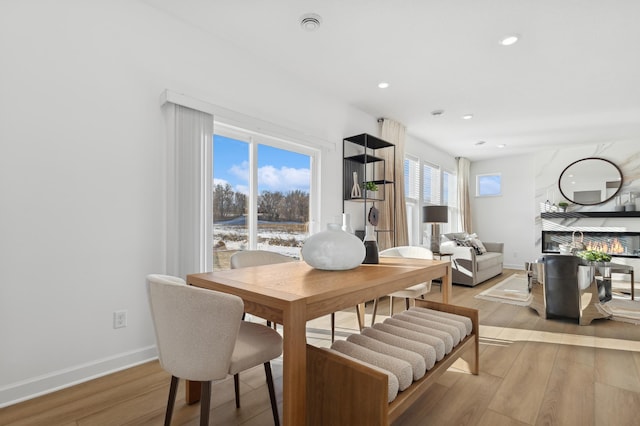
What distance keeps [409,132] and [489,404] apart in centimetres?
445

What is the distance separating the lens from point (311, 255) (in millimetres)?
1748

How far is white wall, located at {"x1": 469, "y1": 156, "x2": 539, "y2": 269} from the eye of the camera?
23.6 ft

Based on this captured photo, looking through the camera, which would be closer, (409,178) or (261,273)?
(261,273)

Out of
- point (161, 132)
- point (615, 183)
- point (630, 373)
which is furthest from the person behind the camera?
point (615, 183)

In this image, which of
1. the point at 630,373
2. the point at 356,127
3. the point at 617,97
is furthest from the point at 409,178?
the point at 630,373

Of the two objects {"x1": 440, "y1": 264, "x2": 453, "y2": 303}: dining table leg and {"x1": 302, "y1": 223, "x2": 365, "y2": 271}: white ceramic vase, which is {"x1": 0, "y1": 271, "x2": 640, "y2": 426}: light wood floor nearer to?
{"x1": 440, "y1": 264, "x2": 453, "y2": 303}: dining table leg

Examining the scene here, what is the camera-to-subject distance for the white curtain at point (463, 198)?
24.0 feet

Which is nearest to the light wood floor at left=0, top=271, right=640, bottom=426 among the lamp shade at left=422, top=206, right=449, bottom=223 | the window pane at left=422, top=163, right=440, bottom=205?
the lamp shade at left=422, top=206, right=449, bottom=223

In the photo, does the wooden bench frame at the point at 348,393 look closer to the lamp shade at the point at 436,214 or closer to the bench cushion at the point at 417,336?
the bench cushion at the point at 417,336

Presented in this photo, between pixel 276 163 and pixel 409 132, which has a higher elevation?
pixel 409 132

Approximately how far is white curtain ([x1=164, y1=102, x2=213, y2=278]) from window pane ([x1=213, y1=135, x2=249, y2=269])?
0.30m

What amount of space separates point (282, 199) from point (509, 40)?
247 cm

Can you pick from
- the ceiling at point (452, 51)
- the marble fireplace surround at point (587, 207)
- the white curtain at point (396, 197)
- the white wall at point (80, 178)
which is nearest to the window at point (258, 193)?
the white wall at point (80, 178)

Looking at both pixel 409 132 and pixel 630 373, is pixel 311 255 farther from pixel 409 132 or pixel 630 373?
pixel 409 132
